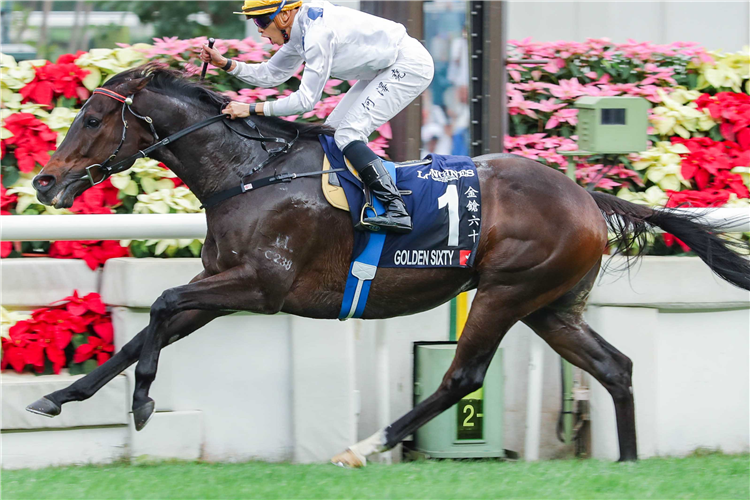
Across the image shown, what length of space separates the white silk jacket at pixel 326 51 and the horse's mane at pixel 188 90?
229 mm

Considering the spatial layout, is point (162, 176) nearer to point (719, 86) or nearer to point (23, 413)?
point (23, 413)

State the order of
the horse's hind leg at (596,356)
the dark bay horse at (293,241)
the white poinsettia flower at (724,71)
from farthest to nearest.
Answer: the white poinsettia flower at (724,71)
the horse's hind leg at (596,356)
the dark bay horse at (293,241)

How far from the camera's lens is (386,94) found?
4.52 metres

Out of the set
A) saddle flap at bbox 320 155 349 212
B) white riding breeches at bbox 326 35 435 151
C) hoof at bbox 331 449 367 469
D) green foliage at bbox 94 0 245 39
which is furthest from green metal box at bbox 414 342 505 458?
green foliage at bbox 94 0 245 39

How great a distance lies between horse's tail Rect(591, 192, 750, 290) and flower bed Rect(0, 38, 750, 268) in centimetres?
18

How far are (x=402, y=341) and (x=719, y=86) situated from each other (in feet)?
9.95

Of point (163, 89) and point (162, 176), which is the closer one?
point (163, 89)

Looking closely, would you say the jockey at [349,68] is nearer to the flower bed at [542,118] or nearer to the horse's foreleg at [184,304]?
the horse's foreleg at [184,304]

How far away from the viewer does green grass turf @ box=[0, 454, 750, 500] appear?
403 cm

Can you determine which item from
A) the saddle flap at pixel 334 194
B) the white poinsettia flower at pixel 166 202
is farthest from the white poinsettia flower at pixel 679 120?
the white poinsettia flower at pixel 166 202

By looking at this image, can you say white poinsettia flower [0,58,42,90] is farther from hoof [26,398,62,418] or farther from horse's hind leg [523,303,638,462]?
horse's hind leg [523,303,638,462]

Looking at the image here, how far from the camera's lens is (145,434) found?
4902mm

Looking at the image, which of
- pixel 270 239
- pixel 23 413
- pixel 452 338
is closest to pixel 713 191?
pixel 452 338

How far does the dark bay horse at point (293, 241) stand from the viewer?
14.1ft
